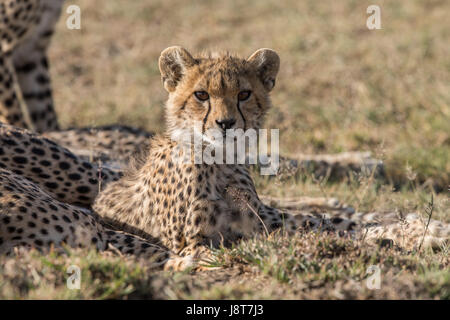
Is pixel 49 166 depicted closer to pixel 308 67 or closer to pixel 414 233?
pixel 414 233

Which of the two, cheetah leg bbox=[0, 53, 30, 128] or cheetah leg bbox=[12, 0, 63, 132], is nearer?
cheetah leg bbox=[0, 53, 30, 128]

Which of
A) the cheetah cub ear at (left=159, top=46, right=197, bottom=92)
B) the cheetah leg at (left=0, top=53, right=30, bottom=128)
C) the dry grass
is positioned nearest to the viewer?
the dry grass

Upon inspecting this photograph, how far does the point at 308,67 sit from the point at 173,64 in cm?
434

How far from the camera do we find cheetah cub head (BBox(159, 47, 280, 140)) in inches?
118

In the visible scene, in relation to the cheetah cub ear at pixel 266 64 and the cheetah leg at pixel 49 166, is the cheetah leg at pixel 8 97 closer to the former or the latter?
the cheetah leg at pixel 49 166

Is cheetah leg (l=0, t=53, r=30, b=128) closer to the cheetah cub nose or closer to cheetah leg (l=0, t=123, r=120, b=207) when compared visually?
cheetah leg (l=0, t=123, r=120, b=207)

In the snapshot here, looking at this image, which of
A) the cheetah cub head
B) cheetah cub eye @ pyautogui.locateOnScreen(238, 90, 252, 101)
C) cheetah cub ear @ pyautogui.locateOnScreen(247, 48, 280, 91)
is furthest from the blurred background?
cheetah cub eye @ pyautogui.locateOnScreen(238, 90, 252, 101)

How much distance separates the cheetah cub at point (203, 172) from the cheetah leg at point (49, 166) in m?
0.45

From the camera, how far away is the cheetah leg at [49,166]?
12.1 ft

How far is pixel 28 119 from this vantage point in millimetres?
5949

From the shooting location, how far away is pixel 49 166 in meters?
3.78

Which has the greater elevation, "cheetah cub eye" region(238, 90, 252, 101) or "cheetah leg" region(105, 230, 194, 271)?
"cheetah cub eye" region(238, 90, 252, 101)

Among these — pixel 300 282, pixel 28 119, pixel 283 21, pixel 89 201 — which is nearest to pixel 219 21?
pixel 283 21
